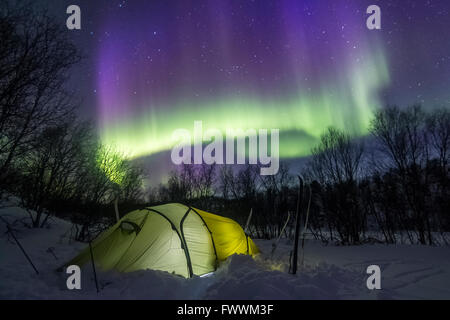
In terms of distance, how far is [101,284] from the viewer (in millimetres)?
4539

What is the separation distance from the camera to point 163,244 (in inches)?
215

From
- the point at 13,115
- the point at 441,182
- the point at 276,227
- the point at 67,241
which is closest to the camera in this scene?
the point at 13,115

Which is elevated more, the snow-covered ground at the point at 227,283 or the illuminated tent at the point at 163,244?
the illuminated tent at the point at 163,244

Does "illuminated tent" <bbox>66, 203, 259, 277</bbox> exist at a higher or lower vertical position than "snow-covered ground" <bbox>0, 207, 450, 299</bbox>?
higher

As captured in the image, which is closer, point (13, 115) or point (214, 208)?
point (13, 115)

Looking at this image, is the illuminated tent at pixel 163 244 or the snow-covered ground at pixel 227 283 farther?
the illuminated tent at pixel 163 244

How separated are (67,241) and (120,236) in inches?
208

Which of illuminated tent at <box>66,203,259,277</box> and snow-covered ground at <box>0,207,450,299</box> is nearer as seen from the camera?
snow-covered ground at <box>0,207,450,299</box>

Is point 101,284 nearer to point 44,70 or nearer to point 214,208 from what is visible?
point 44,70

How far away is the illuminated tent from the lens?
5250 mm

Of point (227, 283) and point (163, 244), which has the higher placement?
point (163, 244)

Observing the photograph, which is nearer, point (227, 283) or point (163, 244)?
point (227, 283)

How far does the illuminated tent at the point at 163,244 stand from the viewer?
17.2ft
